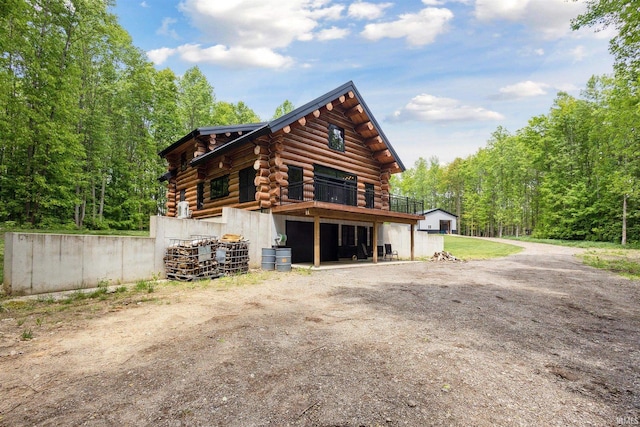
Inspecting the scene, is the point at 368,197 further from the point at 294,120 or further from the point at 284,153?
the point at 294,120

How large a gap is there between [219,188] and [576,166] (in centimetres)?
3935

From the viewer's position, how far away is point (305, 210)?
12.0 metres

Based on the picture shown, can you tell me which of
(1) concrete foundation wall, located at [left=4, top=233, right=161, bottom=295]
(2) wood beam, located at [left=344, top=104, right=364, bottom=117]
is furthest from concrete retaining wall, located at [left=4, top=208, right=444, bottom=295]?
(2) wood beam, located at [left=344, top=104, right=364, bottom=117]

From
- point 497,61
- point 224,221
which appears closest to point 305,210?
point 224,221

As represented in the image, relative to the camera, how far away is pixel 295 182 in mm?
13688

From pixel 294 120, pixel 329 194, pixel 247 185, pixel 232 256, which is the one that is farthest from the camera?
pixel 329 194

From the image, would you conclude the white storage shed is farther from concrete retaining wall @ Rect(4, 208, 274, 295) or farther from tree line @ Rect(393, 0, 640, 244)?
concrete retaining wall @ Rect(4, 208, 274, 295)

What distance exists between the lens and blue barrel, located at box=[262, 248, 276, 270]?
37.5 ft

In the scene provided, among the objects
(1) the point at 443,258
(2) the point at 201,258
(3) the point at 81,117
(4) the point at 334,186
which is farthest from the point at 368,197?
(3) the point at 81,117

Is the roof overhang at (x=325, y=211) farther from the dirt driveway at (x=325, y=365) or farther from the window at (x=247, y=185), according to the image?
the dirt driveway at (x=325, y=365)

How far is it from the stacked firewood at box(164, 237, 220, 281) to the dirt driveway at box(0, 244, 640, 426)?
8.75 ft

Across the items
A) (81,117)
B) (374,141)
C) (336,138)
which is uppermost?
(81,117)

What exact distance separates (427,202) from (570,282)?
5832 centimetres

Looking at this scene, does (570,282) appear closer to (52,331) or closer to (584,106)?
(52,331)
